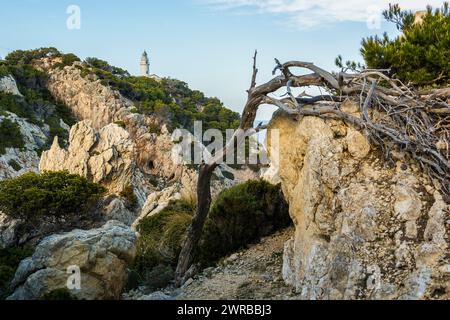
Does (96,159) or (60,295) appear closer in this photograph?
(60,295)

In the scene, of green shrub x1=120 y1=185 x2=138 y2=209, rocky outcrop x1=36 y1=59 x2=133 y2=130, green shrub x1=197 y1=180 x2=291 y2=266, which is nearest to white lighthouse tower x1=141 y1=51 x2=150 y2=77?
rocky outcrop x1=36 y1=59 x2=133 y2=130

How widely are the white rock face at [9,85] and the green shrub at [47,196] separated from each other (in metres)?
23.7

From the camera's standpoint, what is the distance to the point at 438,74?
9.09 m

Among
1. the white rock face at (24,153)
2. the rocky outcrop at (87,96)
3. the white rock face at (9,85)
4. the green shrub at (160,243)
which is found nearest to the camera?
the green shrub at (160,243)

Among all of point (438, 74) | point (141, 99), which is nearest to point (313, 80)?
point (438, 74)

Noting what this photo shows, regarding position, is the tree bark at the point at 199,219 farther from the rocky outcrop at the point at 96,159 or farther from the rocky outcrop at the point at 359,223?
the rocky outcrop at the point at 96,159

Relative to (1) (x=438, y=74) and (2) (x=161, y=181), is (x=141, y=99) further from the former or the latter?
(1) (x=438, y=74)

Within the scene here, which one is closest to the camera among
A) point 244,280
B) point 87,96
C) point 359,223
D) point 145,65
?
point 359,223

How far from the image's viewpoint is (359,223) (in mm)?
6488

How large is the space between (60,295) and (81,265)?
2.22 feet

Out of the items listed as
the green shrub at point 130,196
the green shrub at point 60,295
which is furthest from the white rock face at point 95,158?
the green shrub at point 60,295

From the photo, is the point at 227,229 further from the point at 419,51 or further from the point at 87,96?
the point at 87,96

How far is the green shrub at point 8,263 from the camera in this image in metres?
10.6

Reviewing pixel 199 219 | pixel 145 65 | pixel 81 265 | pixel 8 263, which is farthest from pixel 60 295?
pixel 145 65
